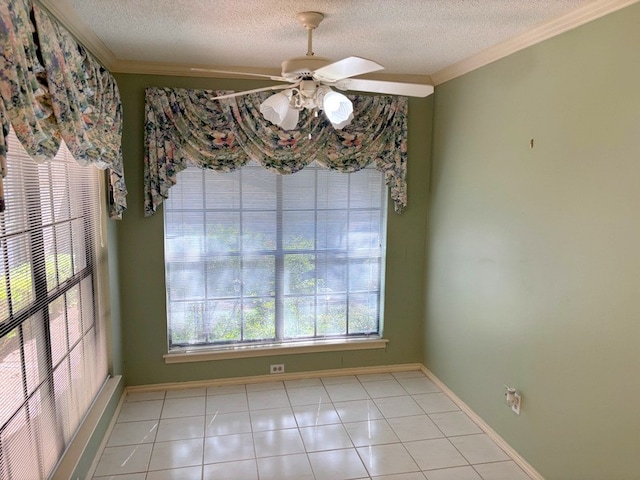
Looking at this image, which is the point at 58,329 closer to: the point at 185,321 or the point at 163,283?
the point at 163,283

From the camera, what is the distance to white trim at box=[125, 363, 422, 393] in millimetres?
3664

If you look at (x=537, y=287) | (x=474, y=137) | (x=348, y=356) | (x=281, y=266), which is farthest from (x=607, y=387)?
(x=281, y=266)

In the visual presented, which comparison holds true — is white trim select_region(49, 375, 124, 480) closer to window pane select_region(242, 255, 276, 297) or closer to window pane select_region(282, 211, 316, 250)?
window pane select_region(242, 255, 276, 297)

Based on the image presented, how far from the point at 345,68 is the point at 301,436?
2.35 m

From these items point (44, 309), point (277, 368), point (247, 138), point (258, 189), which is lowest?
point (277, 368)

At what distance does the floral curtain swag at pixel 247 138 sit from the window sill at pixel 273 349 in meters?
1.18

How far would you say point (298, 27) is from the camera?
8.18 ft

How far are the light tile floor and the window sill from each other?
25cm

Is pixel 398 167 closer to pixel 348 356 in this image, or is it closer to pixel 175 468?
pixel 348 356

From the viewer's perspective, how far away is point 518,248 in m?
2.76

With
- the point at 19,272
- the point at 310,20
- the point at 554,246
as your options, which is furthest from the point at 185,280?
the point at 554,246

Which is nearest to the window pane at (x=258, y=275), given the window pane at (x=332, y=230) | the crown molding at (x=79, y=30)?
the window pane at (x=332, y=230)

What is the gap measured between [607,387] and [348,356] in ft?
7.13

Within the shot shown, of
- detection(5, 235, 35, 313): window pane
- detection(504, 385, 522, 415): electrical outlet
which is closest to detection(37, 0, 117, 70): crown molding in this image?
detection(5, 235, 35, 313): window pane
